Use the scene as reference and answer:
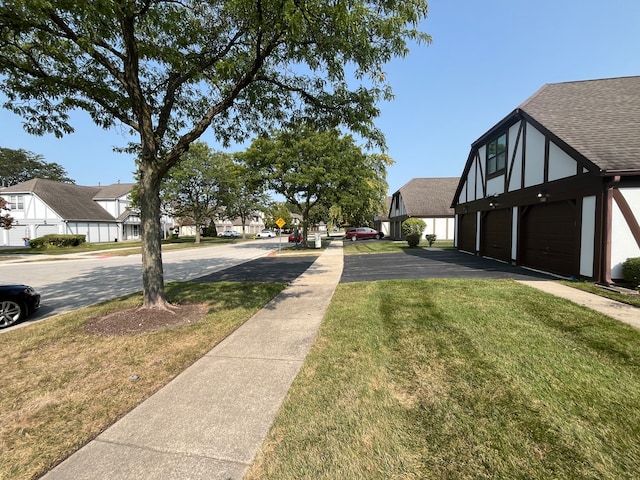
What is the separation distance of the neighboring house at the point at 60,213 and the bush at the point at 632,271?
41720 mm

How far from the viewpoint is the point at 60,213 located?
33.0m

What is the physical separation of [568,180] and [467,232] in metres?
9.13

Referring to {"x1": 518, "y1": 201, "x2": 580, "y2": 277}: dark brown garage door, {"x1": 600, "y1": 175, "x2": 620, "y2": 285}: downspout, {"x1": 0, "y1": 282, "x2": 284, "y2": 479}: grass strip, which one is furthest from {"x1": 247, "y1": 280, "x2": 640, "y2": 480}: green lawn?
{"x1": 518, "y1": 201, "x2": 580, "y2": 277}: dark brown garage door

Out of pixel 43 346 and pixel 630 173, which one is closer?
pixel 43 346

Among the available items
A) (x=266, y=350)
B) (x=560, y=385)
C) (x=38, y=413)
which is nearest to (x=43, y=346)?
(x=38, y=413)

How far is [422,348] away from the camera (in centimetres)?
435

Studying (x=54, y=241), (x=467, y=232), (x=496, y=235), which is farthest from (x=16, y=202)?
(x=496, y=235)

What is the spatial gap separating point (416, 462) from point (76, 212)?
146 ft

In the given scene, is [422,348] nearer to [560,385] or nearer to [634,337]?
[560,385]

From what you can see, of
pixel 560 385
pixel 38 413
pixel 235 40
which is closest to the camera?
pixel 38 413

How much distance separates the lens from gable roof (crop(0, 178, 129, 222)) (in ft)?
110

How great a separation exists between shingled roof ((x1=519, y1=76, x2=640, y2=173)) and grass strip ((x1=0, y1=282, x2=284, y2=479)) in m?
10.3

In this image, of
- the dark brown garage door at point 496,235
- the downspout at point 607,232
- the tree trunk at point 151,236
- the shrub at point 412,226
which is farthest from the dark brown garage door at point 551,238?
the shrub at point 412,226

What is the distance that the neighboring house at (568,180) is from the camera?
26.2 ft
